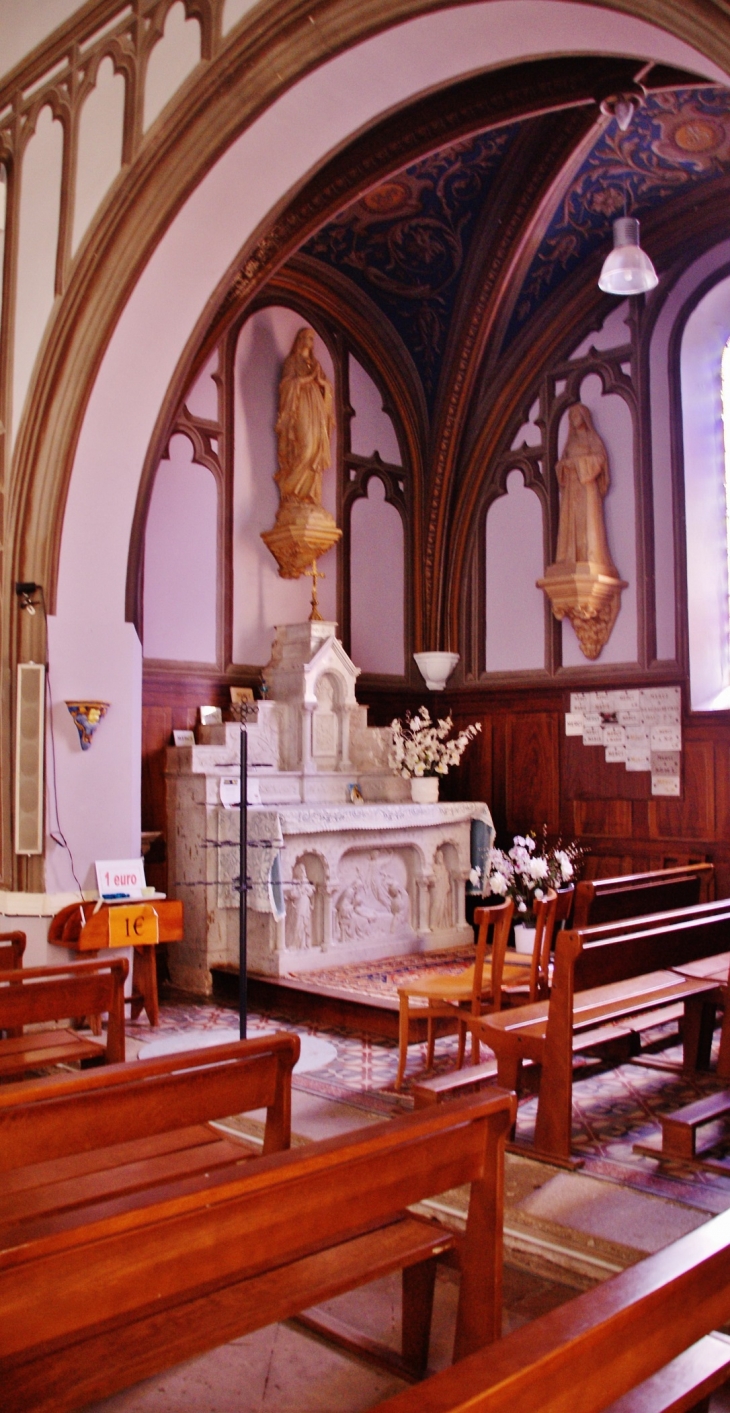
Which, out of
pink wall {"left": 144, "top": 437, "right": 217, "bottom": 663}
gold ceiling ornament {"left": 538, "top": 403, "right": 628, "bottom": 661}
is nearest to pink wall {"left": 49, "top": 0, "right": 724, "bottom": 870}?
pink wall {"left": 144, "top": 437, "right": 217, "bottom": 663}

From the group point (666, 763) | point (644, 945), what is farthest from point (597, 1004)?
point (666, 763)

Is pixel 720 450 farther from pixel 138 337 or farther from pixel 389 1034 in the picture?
pixel 389 1034

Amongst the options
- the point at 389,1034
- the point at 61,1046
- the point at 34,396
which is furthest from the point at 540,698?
the point at 61,1046

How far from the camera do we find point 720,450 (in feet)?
30.8

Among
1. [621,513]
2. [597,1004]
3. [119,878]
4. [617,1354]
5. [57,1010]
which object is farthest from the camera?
[621,513]

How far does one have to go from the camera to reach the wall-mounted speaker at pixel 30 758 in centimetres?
686

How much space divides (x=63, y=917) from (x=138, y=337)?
11.8 feet

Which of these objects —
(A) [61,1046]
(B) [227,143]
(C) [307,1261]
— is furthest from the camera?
(B) [227,143]

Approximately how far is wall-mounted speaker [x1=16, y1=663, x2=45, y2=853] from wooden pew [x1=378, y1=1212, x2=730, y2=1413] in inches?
216

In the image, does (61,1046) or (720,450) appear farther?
(720,450)

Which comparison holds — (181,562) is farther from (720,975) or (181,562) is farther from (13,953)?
(720,975)

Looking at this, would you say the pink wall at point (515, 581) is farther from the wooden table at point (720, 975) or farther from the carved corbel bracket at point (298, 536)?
the wooden table at point (720, 975)

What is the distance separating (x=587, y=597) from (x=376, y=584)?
6.79 ft

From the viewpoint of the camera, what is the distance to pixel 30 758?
271 inches
